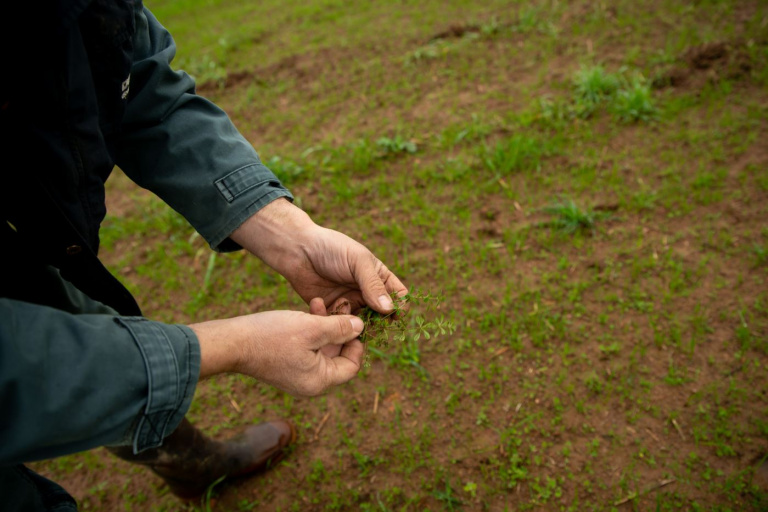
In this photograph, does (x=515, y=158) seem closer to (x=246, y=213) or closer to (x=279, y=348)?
(x=246, y=213)

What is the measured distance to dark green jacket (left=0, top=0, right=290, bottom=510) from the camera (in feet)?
3.53

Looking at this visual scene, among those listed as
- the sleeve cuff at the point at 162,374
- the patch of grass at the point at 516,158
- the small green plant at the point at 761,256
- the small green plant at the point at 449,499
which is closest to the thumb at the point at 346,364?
the sleeve cuff at the point at 162,374

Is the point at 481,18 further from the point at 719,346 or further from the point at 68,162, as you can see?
the point at 68,162

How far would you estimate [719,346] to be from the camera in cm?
246

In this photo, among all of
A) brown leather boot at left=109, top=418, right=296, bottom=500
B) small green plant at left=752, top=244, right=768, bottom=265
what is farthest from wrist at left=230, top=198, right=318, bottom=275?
small green plant at left=752, top=244, right=768, bottom=265

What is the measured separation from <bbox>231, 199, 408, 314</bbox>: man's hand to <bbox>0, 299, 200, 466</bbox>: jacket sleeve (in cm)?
62

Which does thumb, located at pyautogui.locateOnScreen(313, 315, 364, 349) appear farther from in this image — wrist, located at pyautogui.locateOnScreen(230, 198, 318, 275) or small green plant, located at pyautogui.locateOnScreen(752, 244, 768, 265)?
small green plant, located at pyautogui.locateOnScreen(752, 244, 768, 265)

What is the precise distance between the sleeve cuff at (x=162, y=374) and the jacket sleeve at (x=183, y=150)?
59cm

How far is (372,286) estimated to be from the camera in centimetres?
187

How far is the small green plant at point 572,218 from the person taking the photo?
3074 millimetres

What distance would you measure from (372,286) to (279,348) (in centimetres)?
47

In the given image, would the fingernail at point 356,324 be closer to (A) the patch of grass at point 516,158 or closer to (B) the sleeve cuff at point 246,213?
(B) the sleeve cuff at point 246,213

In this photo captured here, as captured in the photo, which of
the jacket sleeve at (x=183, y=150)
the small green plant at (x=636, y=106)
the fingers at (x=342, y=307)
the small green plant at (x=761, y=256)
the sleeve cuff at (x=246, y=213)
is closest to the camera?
the jacket sleeve at (x=183, y=150)

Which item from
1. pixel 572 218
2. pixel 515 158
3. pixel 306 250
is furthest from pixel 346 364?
pixel 515 158
